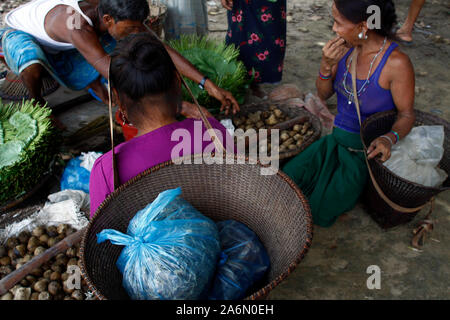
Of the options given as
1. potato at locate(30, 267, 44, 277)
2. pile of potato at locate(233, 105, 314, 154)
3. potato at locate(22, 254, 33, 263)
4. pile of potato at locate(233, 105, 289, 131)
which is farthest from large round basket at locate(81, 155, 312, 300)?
pile of potato at locate(233, 105, 289, 131)

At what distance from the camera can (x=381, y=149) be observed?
1.87m

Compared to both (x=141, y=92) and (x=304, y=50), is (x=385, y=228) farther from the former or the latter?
(x=304, y=50)

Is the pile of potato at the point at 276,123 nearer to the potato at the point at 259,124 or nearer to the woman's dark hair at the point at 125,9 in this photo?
the potato at the point at 259,124

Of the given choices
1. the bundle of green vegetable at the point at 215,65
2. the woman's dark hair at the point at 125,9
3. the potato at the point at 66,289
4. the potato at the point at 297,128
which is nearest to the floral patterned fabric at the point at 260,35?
the bundle of green vegetable at the point at 215,65

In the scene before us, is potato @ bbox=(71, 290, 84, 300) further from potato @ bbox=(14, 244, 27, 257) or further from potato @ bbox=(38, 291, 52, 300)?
potato @ bbox=(14, 244, 27, 257)

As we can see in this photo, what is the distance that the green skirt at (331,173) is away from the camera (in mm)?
2217

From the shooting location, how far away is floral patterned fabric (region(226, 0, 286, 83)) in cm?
299

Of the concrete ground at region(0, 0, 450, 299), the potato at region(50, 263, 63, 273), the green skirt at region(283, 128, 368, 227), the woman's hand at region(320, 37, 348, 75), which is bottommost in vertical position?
the concrete ground at region(0, 0, 450, 299)

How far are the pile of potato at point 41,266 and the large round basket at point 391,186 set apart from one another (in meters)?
1.65

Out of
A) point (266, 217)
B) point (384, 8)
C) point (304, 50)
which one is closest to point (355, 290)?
point (266, 217)

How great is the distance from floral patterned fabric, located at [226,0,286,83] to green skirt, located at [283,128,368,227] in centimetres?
120

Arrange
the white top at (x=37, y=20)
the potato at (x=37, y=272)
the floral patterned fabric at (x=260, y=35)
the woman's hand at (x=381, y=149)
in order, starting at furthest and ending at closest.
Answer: the floral patterned fabric at (x=260, y=35), the white top at (x=37, y=20), the woman's hand at (x=381, y=149), the potato at (x=37, y=272)

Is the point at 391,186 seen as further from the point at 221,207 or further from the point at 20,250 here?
the point at 20,250

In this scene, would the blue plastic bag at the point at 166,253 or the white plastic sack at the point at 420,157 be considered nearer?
the blue plastic bag at the point at 166,253
